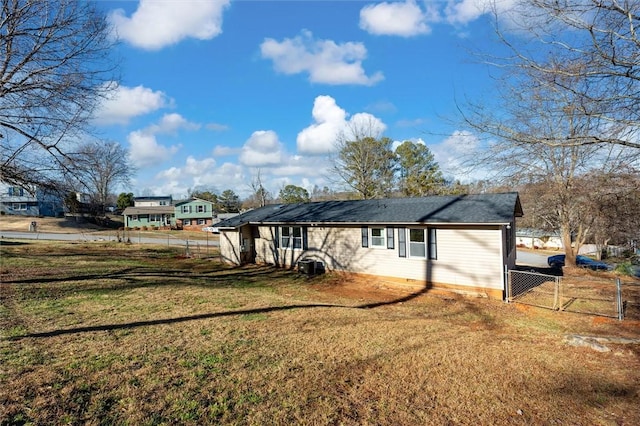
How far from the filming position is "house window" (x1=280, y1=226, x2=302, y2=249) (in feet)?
59.9

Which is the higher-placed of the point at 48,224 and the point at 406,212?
the point at 406,212

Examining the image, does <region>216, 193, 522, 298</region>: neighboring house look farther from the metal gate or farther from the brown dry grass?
the brown dry grass

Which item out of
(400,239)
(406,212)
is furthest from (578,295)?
(406,212)

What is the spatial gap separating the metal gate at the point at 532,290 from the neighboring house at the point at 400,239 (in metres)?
0.56

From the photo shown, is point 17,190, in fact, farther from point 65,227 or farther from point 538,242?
point 538,242

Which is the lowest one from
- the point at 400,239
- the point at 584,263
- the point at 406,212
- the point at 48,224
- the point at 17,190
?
the point at 584,263

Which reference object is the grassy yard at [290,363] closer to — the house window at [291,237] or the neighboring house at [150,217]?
the house window at [291,237]

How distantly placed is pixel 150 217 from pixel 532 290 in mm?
55206

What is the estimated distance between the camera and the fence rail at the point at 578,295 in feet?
34.1

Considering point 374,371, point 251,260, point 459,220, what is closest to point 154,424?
point 374,371

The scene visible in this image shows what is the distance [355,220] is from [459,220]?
184 inches

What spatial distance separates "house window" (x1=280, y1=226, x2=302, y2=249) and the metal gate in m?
10.1

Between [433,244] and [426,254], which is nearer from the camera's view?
[433,244]

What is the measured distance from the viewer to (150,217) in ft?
180
